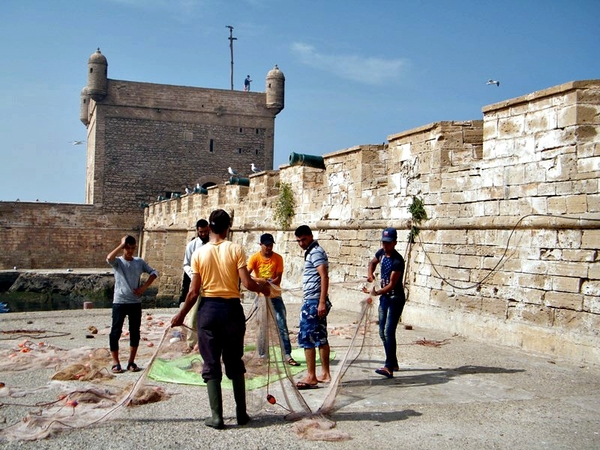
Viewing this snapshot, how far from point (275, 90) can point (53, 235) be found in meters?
15.6

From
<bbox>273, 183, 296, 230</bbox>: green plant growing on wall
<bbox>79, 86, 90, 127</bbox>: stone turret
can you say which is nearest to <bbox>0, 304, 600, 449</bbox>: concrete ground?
<bbox>273, 183, 296, 230</bbox>: green plant growing on wall

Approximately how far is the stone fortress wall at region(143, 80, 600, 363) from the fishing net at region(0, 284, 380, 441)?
1.78 metres

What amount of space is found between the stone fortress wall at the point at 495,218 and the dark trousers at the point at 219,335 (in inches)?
105

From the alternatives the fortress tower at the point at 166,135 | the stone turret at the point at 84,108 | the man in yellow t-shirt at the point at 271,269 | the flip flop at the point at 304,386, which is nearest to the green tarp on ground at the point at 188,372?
the flip flop at the point at 304,386

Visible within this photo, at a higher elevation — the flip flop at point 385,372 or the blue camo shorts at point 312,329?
the blue camo shorts at point 312,329

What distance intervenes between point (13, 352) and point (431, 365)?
13.8 ft

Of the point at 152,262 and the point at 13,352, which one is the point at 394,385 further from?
the point at 152,262

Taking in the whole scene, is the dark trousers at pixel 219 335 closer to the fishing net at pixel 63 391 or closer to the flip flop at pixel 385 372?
the fishing net at pixel 63 391

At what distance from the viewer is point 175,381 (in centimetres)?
533

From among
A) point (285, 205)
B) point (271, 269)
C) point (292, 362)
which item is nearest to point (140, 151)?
point (285, 205)

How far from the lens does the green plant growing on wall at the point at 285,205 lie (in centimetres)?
1362

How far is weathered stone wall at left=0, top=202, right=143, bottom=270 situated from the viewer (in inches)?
1308

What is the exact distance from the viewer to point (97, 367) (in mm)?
5719

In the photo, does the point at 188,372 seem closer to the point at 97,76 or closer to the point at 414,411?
the point at 414,411
